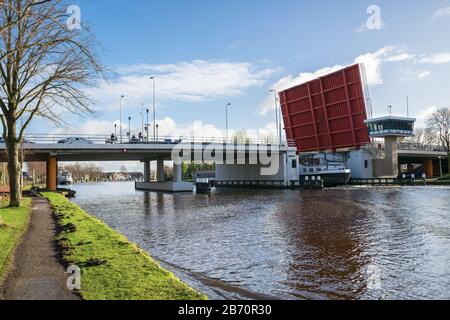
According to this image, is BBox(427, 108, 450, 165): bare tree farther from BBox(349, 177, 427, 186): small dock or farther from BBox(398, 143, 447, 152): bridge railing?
BBox(349, 177, 427, 186): small dock

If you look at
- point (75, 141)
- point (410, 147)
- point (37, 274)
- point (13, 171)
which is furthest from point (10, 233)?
point (410, 147)

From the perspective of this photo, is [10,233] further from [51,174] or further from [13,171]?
[51,174]

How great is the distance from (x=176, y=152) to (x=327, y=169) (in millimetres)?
29182

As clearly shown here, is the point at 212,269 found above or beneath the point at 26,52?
beneath

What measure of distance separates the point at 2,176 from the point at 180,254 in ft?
224

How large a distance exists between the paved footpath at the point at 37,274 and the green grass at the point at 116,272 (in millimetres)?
341

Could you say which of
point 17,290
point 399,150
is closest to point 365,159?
point 399,150

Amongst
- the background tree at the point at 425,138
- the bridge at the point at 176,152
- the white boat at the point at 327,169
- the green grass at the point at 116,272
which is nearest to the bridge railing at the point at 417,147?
the background tree at the point at 425,138

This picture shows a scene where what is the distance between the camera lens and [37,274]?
843 centimetres

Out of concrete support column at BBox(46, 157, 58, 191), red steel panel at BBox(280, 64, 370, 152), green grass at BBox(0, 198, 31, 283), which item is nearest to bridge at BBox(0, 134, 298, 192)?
concrete support column at BBox(46, 157, 58, 191)

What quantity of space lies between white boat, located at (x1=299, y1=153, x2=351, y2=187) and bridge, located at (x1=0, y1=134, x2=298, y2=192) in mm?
6924

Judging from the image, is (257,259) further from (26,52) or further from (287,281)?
(26,52)

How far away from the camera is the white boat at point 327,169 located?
68.9 metres

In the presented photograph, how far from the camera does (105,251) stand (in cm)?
1121
